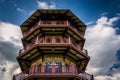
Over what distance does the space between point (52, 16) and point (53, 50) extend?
6171 millimetres

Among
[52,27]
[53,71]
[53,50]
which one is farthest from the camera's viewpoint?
[52,27]

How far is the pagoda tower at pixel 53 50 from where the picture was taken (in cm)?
2794

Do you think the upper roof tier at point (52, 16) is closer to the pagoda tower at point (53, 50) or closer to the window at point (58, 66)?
the pagoda tower at point (53, 50)

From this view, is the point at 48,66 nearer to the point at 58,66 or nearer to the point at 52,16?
the point at 58,66

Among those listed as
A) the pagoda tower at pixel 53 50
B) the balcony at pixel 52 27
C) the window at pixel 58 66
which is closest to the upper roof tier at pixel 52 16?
the pagoda tower at pixel 53 50

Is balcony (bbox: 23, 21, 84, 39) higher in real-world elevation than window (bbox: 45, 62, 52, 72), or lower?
higher

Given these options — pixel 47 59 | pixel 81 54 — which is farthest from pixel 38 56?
pixel 81 54

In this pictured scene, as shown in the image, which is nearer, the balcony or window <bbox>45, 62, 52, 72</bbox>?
window <bbox>45, 62, 52, 72</bbox>

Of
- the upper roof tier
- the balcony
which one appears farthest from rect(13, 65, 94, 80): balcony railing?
the upper roof tier

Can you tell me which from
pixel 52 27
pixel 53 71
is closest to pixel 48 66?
pixel 53 71

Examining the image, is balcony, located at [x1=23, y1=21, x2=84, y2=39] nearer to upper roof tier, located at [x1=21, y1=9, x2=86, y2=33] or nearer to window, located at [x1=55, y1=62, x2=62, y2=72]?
upper roof tier, located at [x1=21, y1=9, x2=86, y2=33]

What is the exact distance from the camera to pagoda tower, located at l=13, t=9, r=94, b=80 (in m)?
27.9

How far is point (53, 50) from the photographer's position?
29.1m

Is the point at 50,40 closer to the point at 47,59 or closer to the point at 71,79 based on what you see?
the point at 47,59
